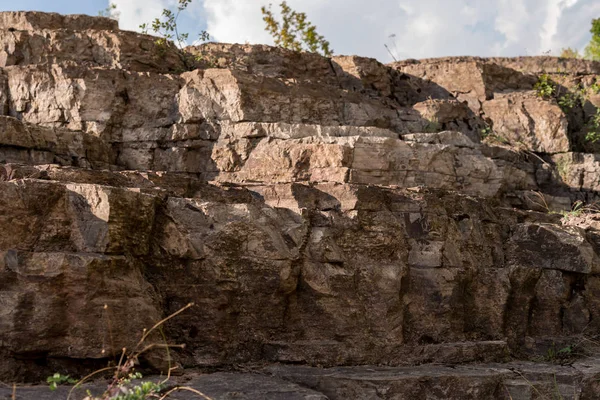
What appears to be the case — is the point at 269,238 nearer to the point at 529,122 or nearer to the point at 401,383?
the point at 401,383

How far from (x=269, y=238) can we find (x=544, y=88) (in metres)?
8.37

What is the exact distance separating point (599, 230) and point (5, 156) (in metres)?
6.30

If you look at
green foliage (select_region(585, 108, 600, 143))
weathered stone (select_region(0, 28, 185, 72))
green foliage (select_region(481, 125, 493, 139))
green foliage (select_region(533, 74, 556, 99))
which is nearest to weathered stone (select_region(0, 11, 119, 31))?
weathered stone (select_region(0, 28, 185, 72))

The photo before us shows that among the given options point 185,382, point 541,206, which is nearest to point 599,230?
point 541,206

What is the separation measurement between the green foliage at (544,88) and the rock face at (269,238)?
1853 mm

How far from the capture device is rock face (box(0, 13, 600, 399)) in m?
4.61

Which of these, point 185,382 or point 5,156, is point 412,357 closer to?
point 185,382

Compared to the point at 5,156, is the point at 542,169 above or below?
above

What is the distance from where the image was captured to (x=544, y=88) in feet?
39.8

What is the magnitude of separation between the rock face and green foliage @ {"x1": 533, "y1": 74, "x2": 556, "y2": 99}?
1.85 metres

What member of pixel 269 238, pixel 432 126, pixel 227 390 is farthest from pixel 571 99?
pixel 227 390

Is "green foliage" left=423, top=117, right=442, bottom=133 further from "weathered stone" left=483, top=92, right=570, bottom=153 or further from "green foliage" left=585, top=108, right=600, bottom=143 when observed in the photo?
"green foliage" left=585, top=108, right=600, bottom=143

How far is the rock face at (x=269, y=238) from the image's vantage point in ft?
15.1

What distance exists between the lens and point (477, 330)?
6.30 metres
